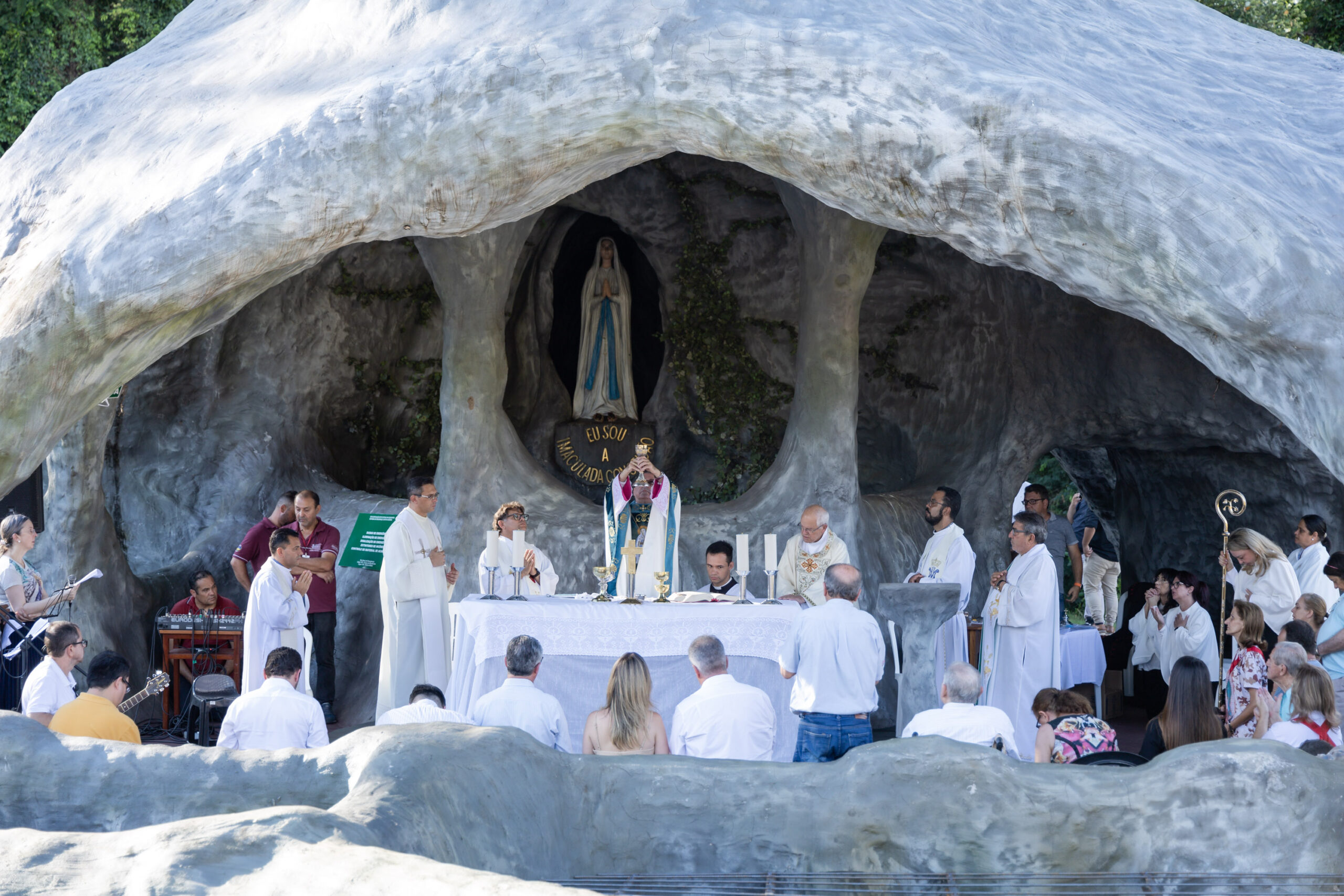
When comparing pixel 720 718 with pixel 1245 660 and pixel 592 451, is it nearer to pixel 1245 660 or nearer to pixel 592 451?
pixel 1245 660

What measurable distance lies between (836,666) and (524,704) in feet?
4.80

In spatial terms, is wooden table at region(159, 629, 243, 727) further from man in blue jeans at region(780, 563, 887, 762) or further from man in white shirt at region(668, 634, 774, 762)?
man in white shirt at region(668, 634, 774, 762)

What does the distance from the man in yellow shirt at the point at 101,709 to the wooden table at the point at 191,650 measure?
3793mm

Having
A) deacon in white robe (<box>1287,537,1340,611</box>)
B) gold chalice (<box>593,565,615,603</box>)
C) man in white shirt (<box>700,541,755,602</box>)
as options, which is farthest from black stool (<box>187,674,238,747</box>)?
deacon in white robe (<box>1287,537,1340,611</box>)

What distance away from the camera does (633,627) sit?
700 centimetres

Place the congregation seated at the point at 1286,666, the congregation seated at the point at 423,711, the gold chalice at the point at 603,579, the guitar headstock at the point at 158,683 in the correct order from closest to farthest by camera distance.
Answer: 1. the congregation seated at the point at 423,711
2. the congregation seated at the point at 1286,666
3. the guitar headstock at the point at 158,683
4. the gold chalice at the point at 603,579

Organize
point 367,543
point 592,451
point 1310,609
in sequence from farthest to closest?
point 592,451
point 367,543
point 1310,609

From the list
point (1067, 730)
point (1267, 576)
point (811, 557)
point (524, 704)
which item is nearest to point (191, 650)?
point (811, 557)

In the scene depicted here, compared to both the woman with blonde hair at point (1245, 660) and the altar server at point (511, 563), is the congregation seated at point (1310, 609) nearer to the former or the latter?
the woman with blonde hair at point (1245, 660)

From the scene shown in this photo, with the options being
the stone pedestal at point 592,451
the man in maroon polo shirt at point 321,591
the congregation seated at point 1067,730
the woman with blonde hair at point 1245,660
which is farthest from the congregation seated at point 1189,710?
the stone pedestal at point 592,451

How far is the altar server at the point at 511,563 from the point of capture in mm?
7484

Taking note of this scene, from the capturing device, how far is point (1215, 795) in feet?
12.2

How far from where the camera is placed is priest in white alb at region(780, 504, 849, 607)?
27.0 feet

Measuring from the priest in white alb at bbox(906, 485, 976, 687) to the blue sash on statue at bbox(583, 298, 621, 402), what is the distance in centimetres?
455
